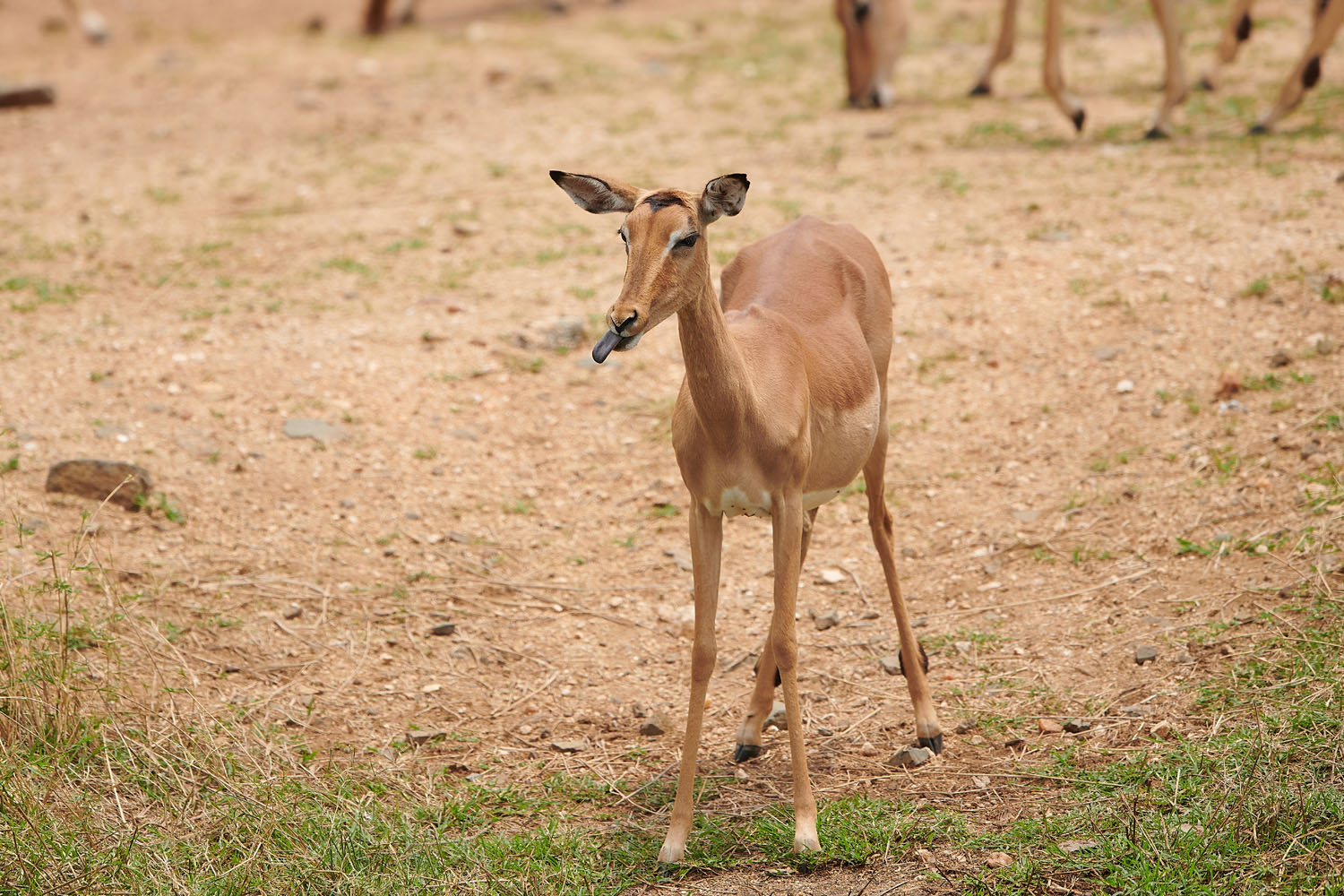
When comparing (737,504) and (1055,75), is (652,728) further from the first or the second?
(1055,75)

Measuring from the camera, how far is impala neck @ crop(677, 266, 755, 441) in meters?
3.60

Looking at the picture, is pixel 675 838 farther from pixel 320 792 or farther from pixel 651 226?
pixel 651 226

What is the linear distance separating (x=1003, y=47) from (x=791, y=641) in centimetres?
843

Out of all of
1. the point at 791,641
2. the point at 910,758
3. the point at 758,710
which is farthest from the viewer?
the point at 758,710

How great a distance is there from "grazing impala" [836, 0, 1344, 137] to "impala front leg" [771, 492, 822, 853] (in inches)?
273

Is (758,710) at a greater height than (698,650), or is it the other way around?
(698,650)

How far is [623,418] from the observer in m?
6.64

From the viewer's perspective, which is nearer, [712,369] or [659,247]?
[659,247]

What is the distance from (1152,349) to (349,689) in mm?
4305

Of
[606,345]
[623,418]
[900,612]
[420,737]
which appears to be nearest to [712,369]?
[606,345]

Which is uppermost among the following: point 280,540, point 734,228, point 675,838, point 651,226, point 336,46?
point 336,46

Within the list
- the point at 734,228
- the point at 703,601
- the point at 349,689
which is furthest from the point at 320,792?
the point at 734,228

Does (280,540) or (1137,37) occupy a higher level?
(1137,37)

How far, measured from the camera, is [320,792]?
3.84 m
